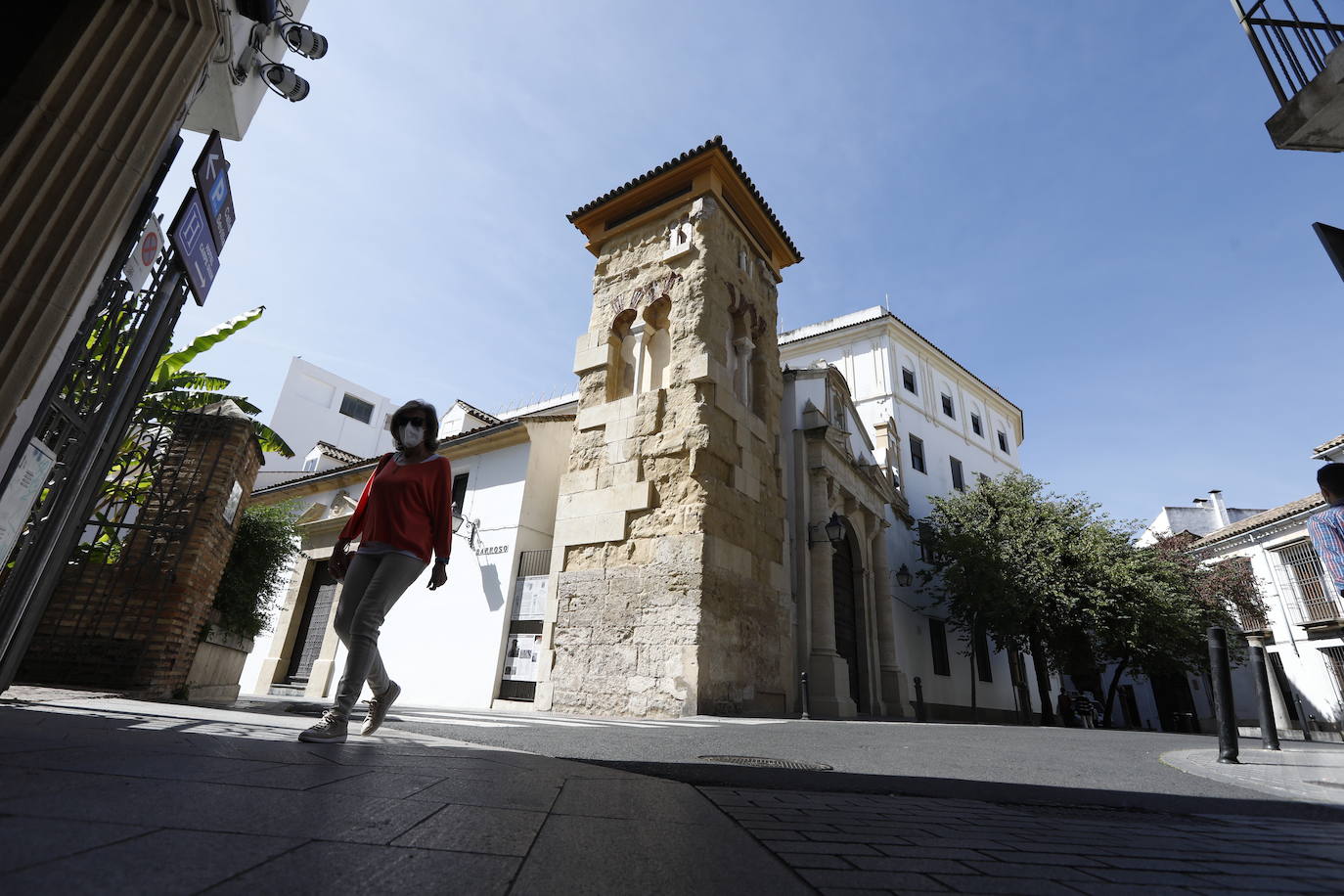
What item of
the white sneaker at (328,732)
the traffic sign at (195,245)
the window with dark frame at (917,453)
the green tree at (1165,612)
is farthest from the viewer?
the window with dark frame at (917,453)

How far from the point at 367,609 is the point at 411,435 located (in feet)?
3.39

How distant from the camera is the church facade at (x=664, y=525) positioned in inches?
380

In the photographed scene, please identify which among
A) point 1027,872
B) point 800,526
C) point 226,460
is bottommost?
point 1027,872

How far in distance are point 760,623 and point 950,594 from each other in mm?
14692

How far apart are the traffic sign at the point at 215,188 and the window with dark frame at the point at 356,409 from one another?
35.0 m

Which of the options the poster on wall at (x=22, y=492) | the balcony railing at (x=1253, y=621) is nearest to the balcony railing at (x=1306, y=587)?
the balcony railing at (x=1253, y=621)

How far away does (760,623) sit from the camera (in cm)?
1059

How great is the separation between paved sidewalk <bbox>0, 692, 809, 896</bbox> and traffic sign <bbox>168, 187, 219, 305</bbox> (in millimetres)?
2922

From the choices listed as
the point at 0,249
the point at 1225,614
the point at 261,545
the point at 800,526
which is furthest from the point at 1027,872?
the point at 1225,614

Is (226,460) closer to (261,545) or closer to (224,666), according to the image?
(261,545)

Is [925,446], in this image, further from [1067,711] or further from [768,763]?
[768,763]

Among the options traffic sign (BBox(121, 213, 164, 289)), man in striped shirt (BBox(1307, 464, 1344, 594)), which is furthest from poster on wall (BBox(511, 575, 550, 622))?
man in striped shirt (BBox(1307, 464, 1344, 594))

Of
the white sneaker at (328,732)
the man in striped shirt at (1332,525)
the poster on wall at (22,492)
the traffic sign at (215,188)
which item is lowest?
the white sneaker at (328,732)

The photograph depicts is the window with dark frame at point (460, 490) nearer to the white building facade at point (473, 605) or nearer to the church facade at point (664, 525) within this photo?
the white building facade at point (473, 605)
